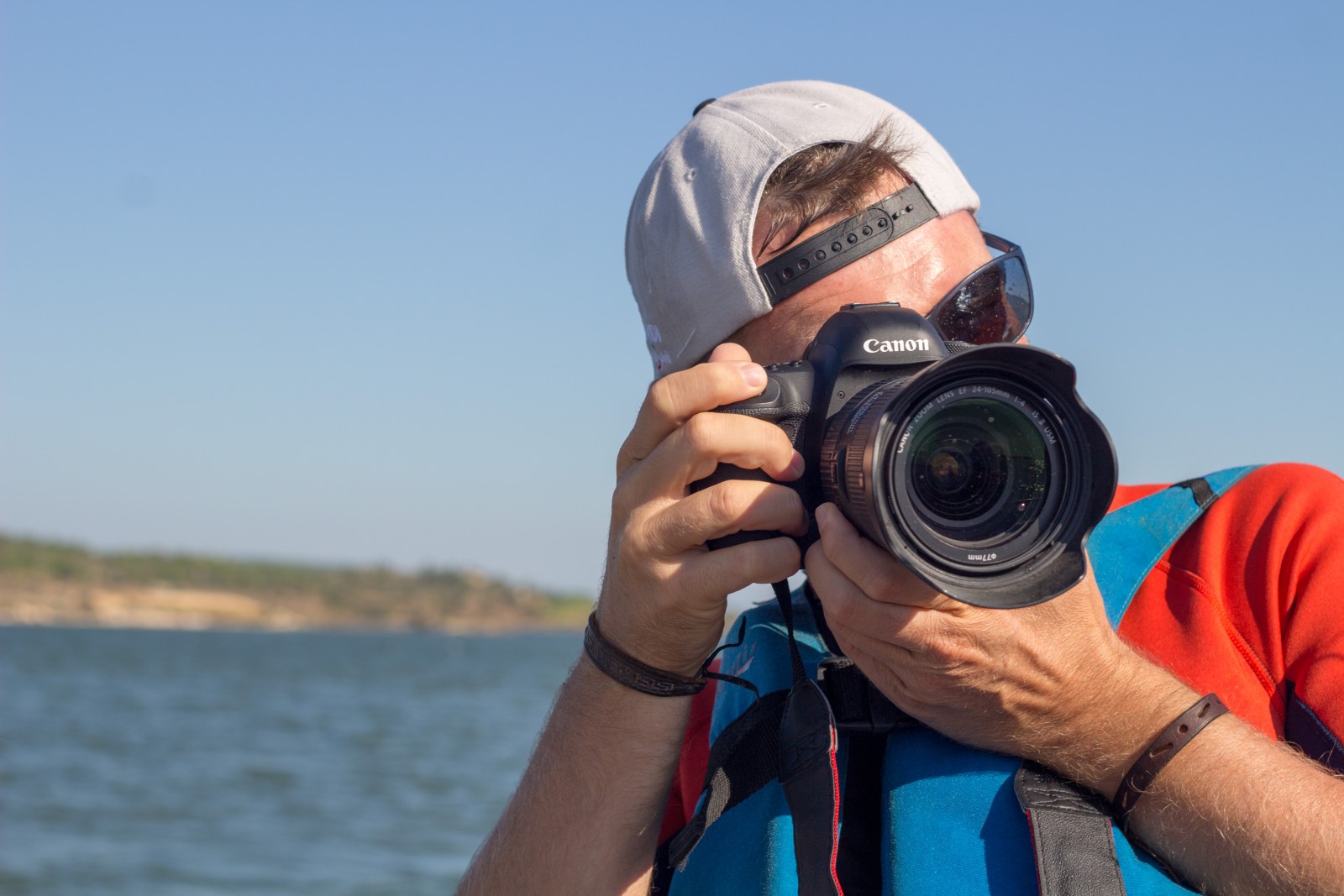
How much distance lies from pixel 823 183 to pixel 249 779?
18.4 m

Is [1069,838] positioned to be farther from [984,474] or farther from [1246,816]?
[984,474]

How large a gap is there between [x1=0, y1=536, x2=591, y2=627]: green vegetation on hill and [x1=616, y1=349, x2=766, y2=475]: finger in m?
82.6

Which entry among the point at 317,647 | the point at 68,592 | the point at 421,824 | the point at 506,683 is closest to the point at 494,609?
the point at 317,647

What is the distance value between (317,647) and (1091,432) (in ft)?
271

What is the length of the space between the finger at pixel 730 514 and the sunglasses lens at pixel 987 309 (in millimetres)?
448

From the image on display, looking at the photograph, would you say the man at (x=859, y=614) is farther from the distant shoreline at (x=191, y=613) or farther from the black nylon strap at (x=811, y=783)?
the distant shoreline at (x=191, y=613)

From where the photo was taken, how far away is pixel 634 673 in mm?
1728

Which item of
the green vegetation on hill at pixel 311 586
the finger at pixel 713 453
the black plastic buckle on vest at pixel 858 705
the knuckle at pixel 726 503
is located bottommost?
the green vegetation on hill at pixel 311 586

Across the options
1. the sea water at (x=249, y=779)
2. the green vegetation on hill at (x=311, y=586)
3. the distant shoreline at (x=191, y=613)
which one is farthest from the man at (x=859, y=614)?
the green vegetation on hill at (x=311, y=586)

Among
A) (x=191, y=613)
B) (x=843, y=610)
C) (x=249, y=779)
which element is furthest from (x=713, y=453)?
(x=191, y=613)

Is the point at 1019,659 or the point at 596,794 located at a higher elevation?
the point at 1019,659

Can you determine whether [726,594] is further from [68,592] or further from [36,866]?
[68,592]

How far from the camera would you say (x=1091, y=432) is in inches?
54.9

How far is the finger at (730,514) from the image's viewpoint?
1577mm
